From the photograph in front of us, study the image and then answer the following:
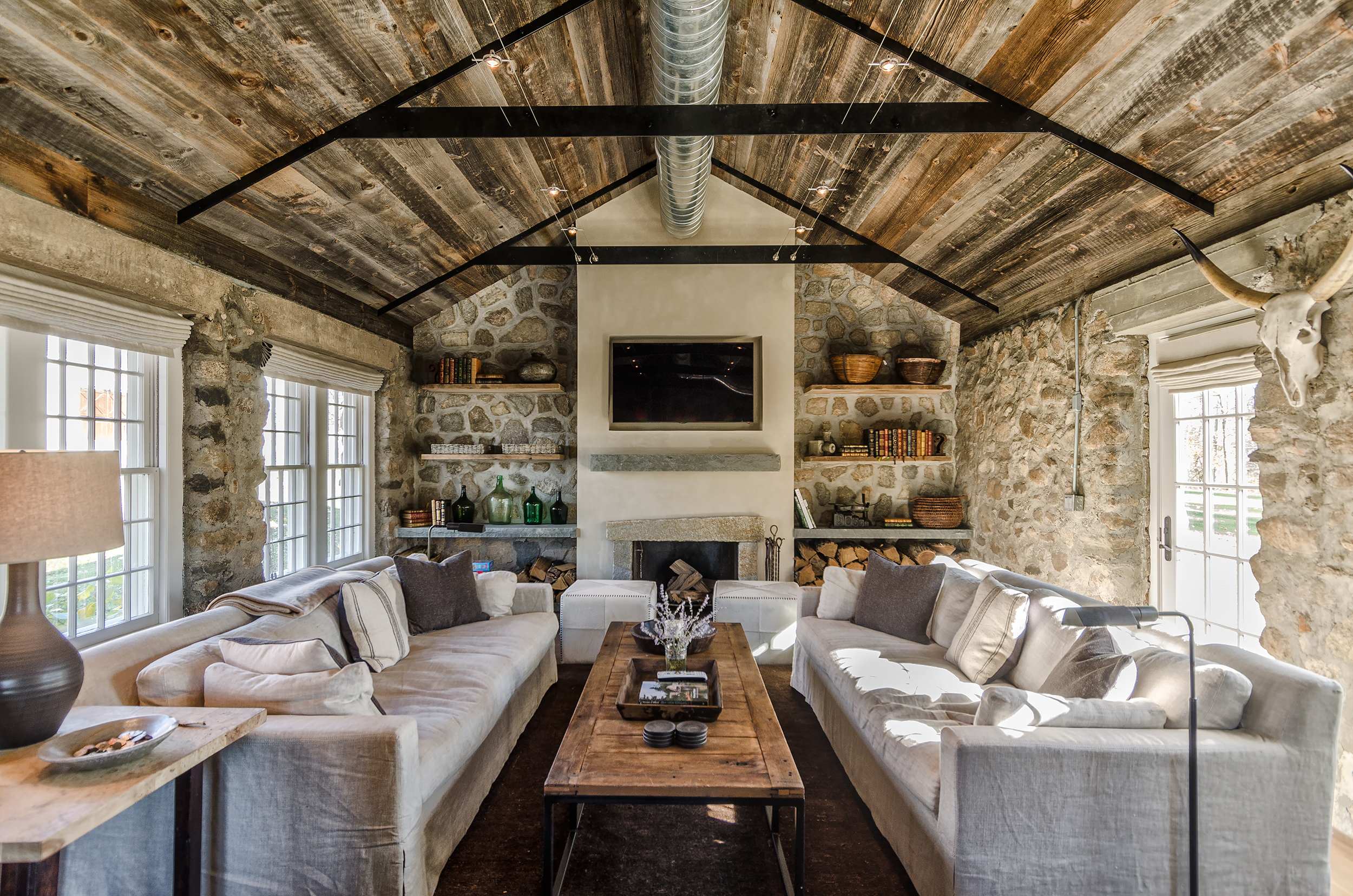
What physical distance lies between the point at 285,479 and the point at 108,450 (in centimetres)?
168

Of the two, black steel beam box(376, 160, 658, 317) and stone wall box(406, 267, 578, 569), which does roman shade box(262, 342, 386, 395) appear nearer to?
black steel beam box(376, 160, 658, 317)

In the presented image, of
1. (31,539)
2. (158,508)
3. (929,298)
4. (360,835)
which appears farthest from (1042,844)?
(929,298)

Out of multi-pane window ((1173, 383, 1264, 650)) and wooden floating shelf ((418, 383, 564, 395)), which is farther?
wooden floating shelf ((418, 383, 564, 395))

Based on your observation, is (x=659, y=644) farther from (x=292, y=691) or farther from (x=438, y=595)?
(x=292, y=691)

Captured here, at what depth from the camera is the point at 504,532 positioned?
5.36m

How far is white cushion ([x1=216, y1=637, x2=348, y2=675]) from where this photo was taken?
2211 mm

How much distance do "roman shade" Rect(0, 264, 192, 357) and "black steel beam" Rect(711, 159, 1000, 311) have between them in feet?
11.5

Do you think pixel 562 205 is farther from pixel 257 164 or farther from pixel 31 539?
pixel 31 539

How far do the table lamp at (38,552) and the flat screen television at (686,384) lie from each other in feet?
11.6

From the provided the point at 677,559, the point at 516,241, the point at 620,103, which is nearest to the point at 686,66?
the point at 620,103

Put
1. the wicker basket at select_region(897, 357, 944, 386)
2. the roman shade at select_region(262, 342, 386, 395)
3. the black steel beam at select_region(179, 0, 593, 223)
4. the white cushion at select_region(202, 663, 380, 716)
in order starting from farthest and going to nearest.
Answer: the wicker basket at select_region(897, 357, 944, 386)
the roman shade at select_region(262, 342, 386, 395)
the black steel beam at select_region(179, 0, 593, 223)
the white cushion at select_region(202, 663, 380, 716)

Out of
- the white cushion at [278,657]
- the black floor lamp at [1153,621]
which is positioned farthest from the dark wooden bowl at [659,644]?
the black floor lamp at [1153,621]

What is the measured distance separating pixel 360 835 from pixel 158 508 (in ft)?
6.63

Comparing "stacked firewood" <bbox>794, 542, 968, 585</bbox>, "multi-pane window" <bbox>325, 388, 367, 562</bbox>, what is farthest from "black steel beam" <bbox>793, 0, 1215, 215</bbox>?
"multi-pane window" <bbox>325, 388, 367, 562</bbox>
